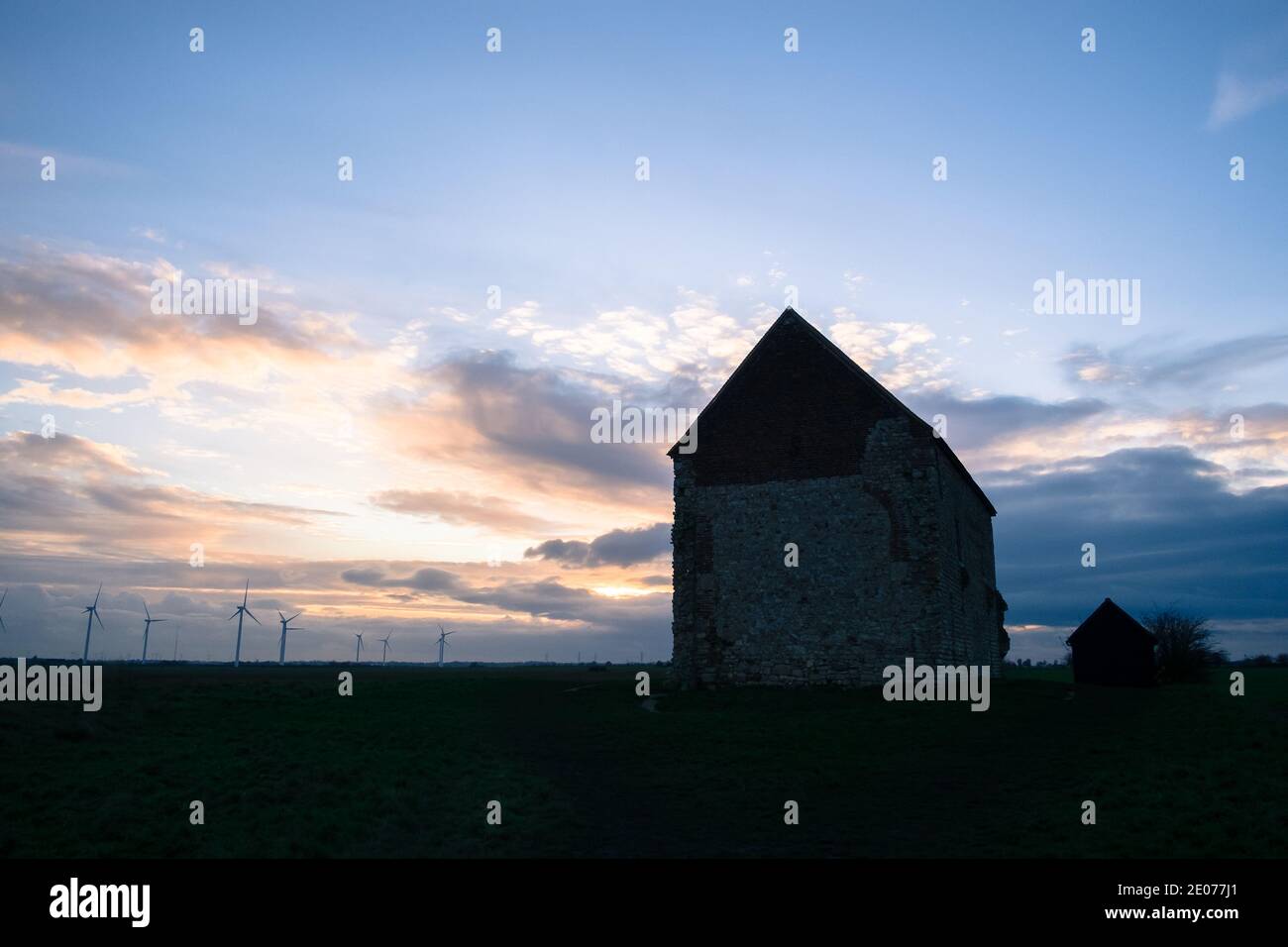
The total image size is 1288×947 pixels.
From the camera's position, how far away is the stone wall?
32.2 metres

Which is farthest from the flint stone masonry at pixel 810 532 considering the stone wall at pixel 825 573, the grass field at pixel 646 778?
the grass field at pixel 646 778

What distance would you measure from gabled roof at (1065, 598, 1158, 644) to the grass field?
14.2 meters

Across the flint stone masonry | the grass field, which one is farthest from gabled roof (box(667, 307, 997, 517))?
the grass field

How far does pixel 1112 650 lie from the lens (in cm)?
4341

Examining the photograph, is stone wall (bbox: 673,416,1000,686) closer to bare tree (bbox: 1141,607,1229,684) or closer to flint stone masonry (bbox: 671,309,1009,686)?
flint stone masonry (bbox: 671,309,1009,686)

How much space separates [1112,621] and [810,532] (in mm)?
21280

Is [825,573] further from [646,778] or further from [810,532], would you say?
[646,778]

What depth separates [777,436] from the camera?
35.2 m

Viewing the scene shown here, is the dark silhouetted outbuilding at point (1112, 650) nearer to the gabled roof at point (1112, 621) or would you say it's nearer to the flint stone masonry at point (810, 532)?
the gabled roof at point (1112, 621)

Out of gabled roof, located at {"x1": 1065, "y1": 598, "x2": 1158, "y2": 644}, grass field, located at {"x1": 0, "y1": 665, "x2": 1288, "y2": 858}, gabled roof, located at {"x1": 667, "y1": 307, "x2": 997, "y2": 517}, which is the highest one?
gabled roof, located at {"x1": 667, "y1": 307, "x2": 997, "y2": 517}

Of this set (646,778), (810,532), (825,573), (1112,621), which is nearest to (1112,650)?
(1112,621)

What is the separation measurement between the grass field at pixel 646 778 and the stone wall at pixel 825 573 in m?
3.27

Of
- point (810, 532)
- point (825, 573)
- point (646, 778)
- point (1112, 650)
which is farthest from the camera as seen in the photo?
point (1112, 650)
